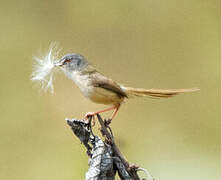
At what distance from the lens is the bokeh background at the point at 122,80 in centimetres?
270

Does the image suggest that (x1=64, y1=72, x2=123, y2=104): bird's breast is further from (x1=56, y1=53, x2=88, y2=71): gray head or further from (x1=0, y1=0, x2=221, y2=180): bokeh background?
(x1=0, y1=0, x2=221, y2=180): bokeh background

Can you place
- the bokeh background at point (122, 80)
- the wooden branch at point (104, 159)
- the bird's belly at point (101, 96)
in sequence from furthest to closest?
the bokeh background at point (122, 80) < the bird's belly at point (101, 96) < the wooden branch at point (104, 159)

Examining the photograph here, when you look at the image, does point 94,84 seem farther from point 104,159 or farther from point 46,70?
point 104,159

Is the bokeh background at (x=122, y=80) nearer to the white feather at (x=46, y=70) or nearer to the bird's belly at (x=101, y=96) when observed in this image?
the bird's belly at (x=101, y=96)

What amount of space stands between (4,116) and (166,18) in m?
1.56

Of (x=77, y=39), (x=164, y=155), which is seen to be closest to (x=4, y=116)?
(x=77, y=39)

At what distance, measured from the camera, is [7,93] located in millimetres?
3471

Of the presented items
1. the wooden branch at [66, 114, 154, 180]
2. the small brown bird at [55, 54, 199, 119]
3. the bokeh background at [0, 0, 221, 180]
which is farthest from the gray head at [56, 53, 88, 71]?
the wooden branch at [66, 114, 154, 180]

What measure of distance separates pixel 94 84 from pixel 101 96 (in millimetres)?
59

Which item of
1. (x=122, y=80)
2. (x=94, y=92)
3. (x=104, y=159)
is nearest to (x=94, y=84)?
(x=94, y=92)

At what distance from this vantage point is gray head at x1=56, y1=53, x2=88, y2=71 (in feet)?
6.60

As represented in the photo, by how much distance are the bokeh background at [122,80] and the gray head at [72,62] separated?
A: 43 cm

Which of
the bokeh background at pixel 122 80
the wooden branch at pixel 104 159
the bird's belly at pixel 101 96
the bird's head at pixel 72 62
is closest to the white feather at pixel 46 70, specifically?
the bird's head at pixel 72 62

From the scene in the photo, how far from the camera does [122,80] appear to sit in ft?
10.8
